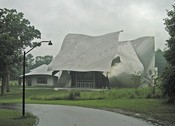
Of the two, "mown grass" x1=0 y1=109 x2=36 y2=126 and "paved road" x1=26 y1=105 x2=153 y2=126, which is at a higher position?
"mown grass" x1=0 y1=109 x2=36 y2=126

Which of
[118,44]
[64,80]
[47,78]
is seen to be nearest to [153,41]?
[118,44]

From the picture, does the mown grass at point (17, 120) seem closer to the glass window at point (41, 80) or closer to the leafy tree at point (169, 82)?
the leafy tree at point (169, 82)

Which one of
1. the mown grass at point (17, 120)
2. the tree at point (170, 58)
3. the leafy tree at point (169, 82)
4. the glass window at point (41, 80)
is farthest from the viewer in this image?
the glass window at point (41, 80)

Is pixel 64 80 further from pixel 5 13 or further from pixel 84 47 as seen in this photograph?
pixel 5 13

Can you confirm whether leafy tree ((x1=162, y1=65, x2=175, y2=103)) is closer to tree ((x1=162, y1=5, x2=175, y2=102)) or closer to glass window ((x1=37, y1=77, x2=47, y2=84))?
tree ((x1=162, y1=5, x2=175, y2=102))

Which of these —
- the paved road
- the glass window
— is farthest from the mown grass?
the glass window

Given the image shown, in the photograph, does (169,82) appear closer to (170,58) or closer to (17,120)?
(170,58)

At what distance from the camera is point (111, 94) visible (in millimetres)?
48125

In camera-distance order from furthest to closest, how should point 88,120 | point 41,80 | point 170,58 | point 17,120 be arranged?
point 41,80 < point 170,58 < point 17,120 < point 88,120

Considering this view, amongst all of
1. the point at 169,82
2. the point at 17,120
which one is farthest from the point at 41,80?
the point at 17,120

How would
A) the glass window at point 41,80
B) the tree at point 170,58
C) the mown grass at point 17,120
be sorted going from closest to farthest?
the mown grass at point 17,120, the tree at point 170,58, the glass window at point 41,80

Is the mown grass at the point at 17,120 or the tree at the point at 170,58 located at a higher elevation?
the tree at the point at 170,58

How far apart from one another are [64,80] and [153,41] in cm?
2339

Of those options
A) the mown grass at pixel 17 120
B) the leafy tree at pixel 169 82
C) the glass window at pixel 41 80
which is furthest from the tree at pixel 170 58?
the glass window at pixel 41 80
